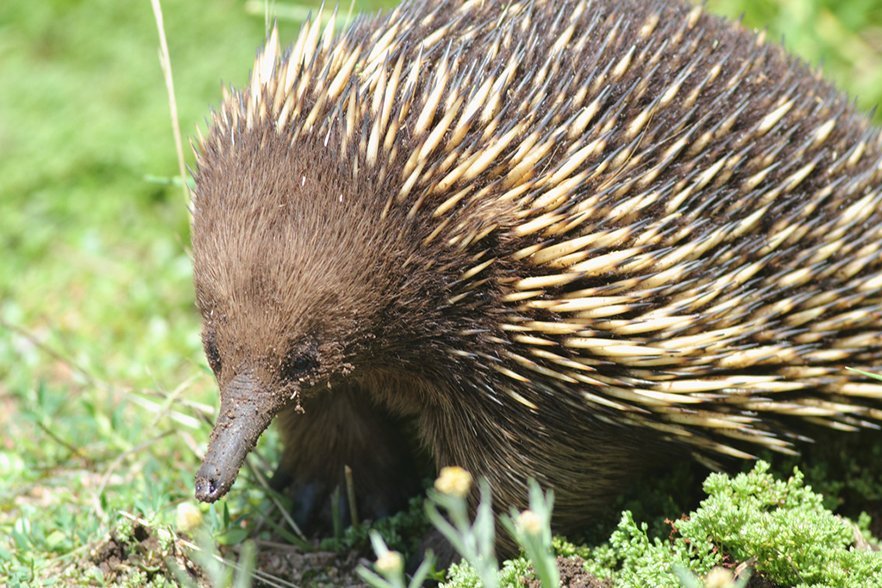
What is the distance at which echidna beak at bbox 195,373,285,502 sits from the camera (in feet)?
8.26

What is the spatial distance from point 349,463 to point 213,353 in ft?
2.99

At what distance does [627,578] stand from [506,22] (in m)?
1.48

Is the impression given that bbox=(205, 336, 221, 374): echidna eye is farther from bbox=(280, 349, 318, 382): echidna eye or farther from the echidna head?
bbox=(280, 349, 318, 382): echidna eye

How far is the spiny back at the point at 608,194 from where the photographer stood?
2.72m

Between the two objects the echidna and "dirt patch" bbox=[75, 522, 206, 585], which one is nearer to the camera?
the echidna

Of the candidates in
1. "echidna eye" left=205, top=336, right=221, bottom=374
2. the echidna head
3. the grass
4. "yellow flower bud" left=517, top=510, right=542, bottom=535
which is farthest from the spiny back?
"yellow flower bud" left=517, top=510, right=542, bottom=535

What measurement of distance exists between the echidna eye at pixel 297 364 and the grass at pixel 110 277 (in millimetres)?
624

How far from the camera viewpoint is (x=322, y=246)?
8.62 feet

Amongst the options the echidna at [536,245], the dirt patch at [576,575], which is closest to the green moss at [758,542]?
the dirt patch at [576,575]

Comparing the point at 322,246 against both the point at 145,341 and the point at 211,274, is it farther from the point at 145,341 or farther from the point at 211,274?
the point at 145,341

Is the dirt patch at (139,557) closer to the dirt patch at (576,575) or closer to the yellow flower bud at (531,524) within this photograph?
the dirt patch at (576,575)

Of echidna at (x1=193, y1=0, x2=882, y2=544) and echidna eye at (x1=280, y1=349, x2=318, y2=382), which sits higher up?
echidna at (x1=193, y1=0, x2=882, y2=544)

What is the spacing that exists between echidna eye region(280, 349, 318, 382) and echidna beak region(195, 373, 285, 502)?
64 mm

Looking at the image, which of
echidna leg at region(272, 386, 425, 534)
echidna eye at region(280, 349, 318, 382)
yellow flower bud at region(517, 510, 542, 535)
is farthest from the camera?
echidna leg at region(272, 386, 425, 534)
